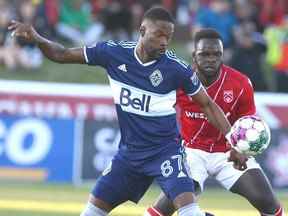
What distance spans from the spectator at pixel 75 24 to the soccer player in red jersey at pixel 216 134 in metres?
10.8

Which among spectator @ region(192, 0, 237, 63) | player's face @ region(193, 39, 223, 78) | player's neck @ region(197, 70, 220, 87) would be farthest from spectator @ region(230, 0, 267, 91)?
player's face @ region(193, 39, 223, 78)

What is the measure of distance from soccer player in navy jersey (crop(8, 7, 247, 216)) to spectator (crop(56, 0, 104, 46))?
12.0 metres

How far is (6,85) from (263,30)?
19.5 ft

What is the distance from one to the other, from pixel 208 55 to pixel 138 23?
11.4m

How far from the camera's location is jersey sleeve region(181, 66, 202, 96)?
9.22 m

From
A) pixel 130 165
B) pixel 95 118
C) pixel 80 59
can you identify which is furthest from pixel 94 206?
pixel 95 118

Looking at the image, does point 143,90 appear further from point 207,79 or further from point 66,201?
point 66,201

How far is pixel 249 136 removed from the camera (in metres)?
9.39

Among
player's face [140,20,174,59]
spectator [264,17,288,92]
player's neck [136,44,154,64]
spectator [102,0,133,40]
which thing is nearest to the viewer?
player's face [140,20,174,59]

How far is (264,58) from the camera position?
2192cm

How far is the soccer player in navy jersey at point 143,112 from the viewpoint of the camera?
9219 mm

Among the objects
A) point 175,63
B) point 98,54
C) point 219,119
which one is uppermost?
point 98,54

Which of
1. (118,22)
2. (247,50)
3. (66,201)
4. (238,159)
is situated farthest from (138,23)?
(238,159)

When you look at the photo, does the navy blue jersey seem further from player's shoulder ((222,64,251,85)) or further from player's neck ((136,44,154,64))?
player's shoulder ((222,64,251,85))
